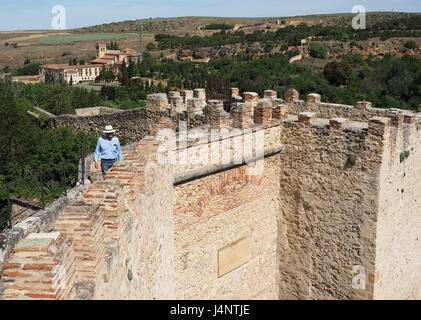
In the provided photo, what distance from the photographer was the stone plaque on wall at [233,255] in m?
8.40

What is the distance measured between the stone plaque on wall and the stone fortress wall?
24 millimetres

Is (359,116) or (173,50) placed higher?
(173,50)

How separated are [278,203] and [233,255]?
5.27 ft

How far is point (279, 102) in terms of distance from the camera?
9.90 meters

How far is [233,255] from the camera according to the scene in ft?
28.2

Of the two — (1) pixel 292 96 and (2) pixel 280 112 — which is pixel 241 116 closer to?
(2) pixel 280 112

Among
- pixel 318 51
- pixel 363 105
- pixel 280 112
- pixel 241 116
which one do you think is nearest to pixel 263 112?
pixel 280 112

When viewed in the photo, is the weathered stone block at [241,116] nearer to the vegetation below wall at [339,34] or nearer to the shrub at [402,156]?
the shrub at [402,156]

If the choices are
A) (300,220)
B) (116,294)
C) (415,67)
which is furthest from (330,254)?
(415,67)

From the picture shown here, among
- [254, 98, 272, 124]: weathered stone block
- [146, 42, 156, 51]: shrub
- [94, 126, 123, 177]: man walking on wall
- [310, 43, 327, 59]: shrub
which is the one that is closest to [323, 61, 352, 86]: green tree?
[310, 43, 327, 59]: shrub

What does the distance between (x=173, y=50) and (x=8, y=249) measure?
80.7m

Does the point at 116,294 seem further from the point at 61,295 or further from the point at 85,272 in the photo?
the point at 61,295

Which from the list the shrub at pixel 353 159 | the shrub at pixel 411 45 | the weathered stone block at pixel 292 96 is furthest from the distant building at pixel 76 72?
the shrub at pixel 353 159

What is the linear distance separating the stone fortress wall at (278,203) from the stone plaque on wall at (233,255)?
0.02 meters
